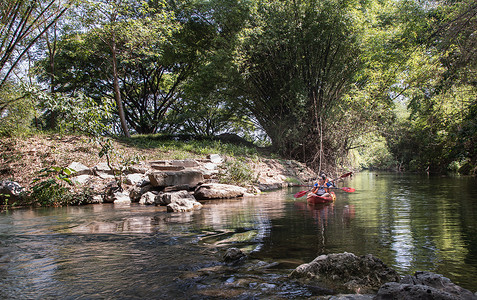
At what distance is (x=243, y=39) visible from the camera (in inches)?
604

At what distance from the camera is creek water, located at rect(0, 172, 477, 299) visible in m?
2.68

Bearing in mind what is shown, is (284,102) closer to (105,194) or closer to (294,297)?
(105,194)

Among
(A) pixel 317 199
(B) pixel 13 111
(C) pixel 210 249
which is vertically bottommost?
(C) pixel 210 249

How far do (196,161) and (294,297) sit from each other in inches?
427

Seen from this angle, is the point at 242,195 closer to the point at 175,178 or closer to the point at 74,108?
the point at 175,178

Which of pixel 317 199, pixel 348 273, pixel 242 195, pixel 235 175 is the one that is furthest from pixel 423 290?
pixel 235 175

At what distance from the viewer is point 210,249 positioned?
395 centimetres

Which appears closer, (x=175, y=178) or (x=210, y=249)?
(x=210, y=249)

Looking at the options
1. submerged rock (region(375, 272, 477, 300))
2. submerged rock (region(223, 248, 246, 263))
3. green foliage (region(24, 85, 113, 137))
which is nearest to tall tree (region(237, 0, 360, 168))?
green foliage (region(24, 85, 113, 137))

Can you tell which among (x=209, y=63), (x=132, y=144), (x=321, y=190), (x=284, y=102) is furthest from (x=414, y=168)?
(x=132, y=144)

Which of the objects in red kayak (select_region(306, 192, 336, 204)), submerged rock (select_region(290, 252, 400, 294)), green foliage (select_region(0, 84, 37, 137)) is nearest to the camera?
submerged rock (select_region(290, 252, 400, 294))

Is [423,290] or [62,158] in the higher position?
[62,158]

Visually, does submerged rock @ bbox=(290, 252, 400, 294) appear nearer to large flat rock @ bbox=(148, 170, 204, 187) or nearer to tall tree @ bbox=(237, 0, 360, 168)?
large flat rock @ bbox=(148, 170, 204, 187)

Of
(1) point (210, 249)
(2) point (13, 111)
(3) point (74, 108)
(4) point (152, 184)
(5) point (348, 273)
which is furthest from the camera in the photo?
(4) point (152, 184)
